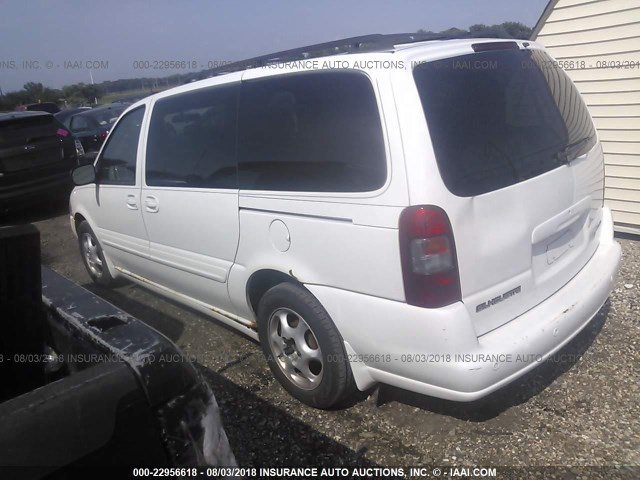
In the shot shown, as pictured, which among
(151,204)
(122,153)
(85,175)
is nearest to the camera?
(151,204)

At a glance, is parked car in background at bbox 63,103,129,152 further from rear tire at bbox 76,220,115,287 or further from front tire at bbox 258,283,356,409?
front tire at bbox 258,283,356,409

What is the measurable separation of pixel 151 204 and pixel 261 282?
127 cm

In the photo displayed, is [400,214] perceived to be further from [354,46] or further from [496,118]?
[354,46]

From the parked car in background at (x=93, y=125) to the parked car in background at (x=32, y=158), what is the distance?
2845mm

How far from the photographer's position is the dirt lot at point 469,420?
2535 millimetres

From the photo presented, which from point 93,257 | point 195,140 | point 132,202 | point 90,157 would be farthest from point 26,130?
point 195,140

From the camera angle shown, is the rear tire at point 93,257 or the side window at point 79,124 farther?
the side window at point 79,124

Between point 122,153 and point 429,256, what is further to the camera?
point 122,153

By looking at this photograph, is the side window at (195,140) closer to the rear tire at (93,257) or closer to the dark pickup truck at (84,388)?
the rear tire at (93,257)

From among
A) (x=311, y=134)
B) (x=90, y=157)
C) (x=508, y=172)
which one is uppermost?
(x=311, y=134)

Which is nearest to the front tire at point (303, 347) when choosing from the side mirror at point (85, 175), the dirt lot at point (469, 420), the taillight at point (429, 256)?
the dirt lot at point (469, 420)

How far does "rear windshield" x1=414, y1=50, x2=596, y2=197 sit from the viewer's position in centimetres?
230

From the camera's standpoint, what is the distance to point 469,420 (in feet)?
9.07

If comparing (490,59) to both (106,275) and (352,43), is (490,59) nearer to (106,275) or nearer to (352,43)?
(352,43)
